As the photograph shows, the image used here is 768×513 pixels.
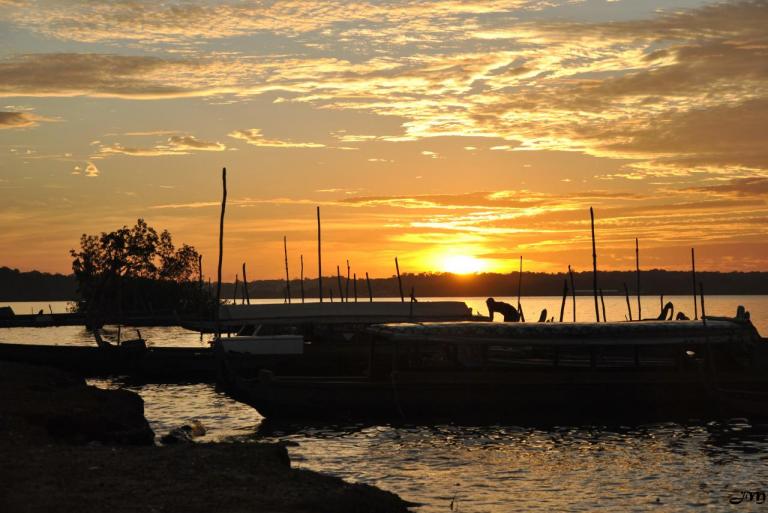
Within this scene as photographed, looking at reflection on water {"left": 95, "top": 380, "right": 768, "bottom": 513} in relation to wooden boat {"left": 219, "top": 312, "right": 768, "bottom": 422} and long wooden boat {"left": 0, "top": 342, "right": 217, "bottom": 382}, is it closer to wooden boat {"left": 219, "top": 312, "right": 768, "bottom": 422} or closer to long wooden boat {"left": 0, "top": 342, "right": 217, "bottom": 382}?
wooden boat {"left": 219, "top": 312, "right": 768, "bottom": 422}

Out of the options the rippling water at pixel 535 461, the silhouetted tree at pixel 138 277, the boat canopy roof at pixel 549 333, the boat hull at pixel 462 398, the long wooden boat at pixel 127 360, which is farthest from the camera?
the silhouetted tree at pixel 138 277

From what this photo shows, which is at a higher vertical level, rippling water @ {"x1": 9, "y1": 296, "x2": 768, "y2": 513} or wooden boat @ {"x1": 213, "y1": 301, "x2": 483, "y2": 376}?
wooden boat @ {"x1": 213, "y1": 301, "x2": 483, "y2": 376}

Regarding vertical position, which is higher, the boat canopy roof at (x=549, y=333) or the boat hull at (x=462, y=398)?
the boat canopy roof at (x=549, y=333)

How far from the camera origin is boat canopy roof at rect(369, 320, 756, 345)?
38438 millimetres

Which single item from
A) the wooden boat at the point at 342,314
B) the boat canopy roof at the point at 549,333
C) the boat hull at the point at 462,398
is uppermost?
the wooden boat at the point at 342,314

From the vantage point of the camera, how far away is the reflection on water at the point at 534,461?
947 inches

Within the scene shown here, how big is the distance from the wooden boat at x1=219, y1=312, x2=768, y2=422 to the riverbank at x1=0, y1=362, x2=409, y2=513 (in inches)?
462

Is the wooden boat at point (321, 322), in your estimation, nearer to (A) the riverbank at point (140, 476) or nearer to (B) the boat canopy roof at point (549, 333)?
(B) the boat canopy roof at point (549, 333)

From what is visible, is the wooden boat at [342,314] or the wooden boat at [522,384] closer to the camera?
the wooden boat at [522,384]

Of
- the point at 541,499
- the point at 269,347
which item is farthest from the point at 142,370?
the point at 541,499

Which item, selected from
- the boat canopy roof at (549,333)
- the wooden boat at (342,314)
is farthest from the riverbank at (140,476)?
the wooden boat at (342,314)

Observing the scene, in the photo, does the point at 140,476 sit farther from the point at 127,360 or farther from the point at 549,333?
the point at 127,360

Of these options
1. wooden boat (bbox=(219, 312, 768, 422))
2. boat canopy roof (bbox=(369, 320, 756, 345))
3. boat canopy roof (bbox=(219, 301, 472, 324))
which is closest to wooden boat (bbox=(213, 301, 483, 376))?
boat canopy roof (bbox=(219, 301, 472, 324))

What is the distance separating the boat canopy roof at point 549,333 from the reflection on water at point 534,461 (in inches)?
147
